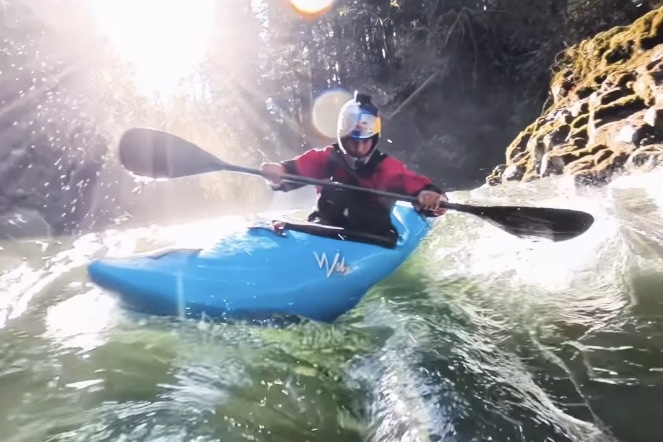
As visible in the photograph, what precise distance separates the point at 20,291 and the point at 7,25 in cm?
913

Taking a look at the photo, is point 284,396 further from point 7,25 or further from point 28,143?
point 7,25

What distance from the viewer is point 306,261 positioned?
3.35 m

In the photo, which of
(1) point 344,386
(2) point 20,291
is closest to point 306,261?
(1) point 344,386

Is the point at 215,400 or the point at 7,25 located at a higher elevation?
the point at 7,25

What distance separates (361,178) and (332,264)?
0.76m

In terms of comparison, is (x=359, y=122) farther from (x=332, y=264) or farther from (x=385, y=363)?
(x=385, y=363)

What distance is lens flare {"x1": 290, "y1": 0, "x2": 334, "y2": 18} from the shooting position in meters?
20.5

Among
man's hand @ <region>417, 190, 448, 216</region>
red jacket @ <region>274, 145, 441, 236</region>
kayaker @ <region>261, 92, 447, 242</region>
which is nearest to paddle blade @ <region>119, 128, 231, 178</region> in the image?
kayaker @ <region>261, 92, 447, 242</region>

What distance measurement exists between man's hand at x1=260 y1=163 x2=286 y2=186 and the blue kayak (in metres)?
0.39

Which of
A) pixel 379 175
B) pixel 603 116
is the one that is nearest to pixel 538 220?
pixel 379 175

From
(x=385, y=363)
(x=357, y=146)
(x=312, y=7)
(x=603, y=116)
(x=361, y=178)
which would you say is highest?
(x=312, y=7)

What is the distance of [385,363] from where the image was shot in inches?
101

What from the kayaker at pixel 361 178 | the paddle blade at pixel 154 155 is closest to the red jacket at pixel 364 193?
the kayaker at pixel 361 178

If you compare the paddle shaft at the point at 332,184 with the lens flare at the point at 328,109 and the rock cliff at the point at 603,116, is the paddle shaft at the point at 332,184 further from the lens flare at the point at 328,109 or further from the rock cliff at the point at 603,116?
the lens flare at the point at 328,109
